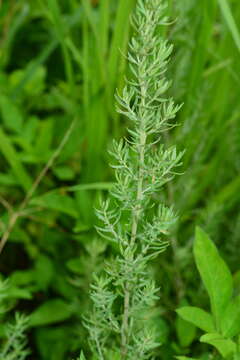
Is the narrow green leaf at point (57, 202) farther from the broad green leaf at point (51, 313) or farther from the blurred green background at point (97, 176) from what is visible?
the broad green leaf at point (51, 313)

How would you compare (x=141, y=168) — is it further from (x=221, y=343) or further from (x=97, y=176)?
(x=97, y=176)

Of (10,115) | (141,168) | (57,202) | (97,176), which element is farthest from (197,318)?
(10,115)

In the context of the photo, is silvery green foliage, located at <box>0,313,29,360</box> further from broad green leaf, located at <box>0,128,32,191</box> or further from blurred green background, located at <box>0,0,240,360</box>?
broad green leaf, located at <box>0,128,32,191</box>

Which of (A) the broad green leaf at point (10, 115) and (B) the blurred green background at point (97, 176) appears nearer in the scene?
(B) the blurred green background at point (97, 176)

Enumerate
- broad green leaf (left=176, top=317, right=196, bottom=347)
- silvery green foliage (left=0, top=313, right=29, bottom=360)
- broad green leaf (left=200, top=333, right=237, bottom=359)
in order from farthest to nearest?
broad green leaf (left=176, top=317, right=196, bottom=347) → silvery green foliage (left=0, top=313, right=29, bottom=360) → broad green leaf (left=200, top=333, right=237, bottom=359)

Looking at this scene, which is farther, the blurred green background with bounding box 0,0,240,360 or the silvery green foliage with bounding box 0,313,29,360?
the blurred green background with bounding box 0,0,240,360

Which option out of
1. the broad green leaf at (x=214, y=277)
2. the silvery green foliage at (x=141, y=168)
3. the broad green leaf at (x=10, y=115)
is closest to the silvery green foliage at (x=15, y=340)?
the silvery green foliage at (x=141, y=168)

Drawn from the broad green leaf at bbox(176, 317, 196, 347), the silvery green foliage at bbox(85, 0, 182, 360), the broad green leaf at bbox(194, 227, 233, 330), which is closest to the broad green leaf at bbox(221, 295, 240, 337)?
the broad green leaf at bbox(194, 227, 233, 330)
